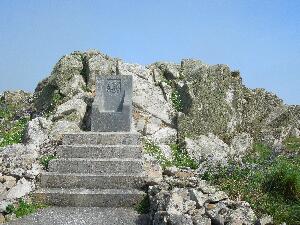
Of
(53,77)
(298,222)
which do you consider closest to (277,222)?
(298,222)

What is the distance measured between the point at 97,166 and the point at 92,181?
0.63m

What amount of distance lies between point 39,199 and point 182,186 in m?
4.27

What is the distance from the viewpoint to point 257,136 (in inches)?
701

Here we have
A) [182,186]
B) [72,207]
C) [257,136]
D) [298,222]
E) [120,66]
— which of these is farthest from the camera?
[120,66]

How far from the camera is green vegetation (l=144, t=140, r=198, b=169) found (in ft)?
46.7

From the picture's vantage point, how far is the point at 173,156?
15.3 metres

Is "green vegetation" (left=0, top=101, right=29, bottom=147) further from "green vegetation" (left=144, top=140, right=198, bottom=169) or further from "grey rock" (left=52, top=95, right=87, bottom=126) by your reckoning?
"green vegetation" (left=144, top=140, right=198, bottom=169)

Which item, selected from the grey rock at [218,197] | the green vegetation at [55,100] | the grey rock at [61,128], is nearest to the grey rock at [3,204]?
the grey rock at [61,128]

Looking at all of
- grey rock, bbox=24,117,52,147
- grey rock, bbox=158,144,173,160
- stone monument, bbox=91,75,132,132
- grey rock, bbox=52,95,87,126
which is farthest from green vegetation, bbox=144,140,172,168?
grey rock, bbox=24,117,52,147

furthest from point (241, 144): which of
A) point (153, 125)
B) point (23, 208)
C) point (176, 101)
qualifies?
point (23, 208)

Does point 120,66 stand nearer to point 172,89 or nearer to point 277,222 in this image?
point 172,89

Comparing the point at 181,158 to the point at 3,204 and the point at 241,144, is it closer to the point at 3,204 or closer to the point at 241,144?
the point at 241,144

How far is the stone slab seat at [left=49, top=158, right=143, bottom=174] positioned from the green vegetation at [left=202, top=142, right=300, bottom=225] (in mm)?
2498

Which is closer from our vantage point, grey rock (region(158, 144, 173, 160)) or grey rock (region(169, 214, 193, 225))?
grey rock (region(169, 214, 193, 225))
